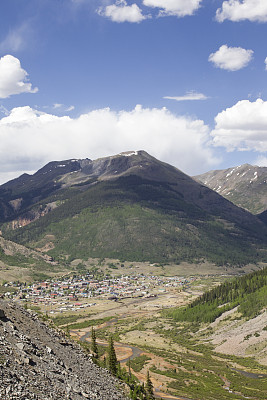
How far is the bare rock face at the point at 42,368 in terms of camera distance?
33125 mm

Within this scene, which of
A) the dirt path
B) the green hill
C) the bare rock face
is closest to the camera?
the bare rock face

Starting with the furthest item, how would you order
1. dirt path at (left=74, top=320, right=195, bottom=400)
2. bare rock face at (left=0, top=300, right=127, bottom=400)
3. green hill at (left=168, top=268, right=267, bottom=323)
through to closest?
1. green hill at (left=168, top=268, right=267, bottom=323)
2. dirt path at (left=74, top=320, right=195, bottom=400)
3. bare rock face at (left=0, top=300, right=127, bottom=400)

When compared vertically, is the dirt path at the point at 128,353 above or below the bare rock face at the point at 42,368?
below

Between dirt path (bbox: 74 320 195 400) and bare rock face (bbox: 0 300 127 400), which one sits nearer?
bare rock face (bbox: 0 300 127 400)

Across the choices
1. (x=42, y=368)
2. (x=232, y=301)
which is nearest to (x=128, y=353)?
(x=232, y=301)

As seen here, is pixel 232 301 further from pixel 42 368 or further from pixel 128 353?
pixel 42 368

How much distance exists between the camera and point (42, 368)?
40.2 metres

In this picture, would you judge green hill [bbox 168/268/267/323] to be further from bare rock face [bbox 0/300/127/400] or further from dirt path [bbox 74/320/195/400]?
bare rock face [bbox 0/300/127/400]

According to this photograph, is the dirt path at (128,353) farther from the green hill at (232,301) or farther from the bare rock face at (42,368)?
the green hill at (232,301)

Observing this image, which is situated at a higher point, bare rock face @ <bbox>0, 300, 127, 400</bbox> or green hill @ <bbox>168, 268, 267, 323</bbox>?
bare rock face @ <bbox>0, 300, 127, 400</bbox>

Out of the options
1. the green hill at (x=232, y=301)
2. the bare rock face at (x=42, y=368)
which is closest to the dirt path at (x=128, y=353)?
the bare rock face at (x=42, y=368)

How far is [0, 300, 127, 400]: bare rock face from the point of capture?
33.1 meters

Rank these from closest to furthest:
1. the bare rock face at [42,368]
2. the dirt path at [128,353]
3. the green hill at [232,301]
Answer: the bare rock face at [42,368]
the dirt path at [128,353]
the green hill at [232,301]

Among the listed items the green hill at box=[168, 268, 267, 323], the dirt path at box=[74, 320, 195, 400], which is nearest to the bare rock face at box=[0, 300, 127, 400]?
the dirt path at box=[74, 320, 195, 400]
